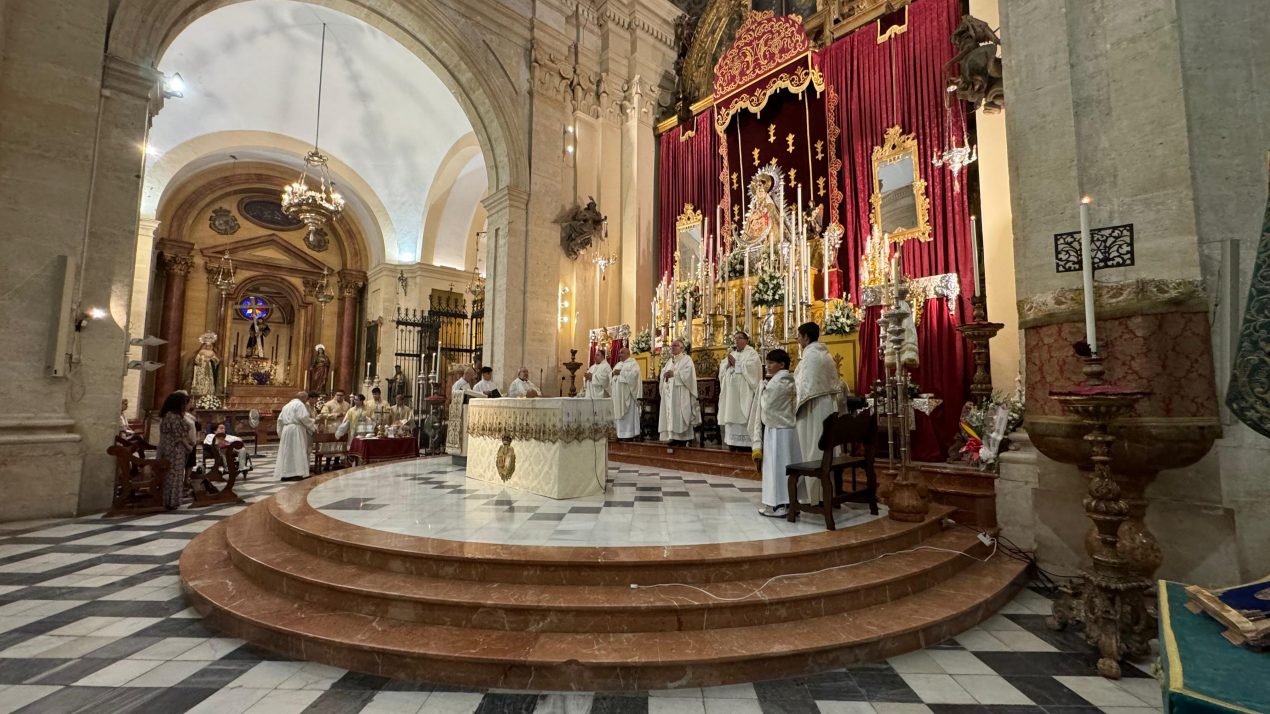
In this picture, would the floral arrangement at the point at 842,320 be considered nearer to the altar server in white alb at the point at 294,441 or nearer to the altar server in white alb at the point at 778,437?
the altar server in white alb at the point at 778,437

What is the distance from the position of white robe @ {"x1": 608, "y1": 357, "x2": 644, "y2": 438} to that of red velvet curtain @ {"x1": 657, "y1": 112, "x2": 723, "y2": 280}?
395 cm

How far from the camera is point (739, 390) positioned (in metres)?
7.26

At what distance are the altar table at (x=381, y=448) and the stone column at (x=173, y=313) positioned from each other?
10.7m

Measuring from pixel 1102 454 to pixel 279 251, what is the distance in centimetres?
2224

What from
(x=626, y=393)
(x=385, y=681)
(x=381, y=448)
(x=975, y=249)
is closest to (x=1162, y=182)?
(x=975, y=249)

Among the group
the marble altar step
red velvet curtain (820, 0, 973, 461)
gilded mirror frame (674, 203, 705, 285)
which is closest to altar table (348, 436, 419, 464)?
the marble altar step

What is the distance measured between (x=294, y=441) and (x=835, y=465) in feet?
27.2

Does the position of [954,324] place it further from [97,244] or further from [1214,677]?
[97,244]

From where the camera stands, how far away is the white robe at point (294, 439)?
840 cm

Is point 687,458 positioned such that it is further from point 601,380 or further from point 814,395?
point 814,395

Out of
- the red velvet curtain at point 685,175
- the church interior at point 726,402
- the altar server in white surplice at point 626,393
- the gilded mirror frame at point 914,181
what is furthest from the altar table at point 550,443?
the red velvet curtain at point 685,175

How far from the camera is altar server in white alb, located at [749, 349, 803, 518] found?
440cm

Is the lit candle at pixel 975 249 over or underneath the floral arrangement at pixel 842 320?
over

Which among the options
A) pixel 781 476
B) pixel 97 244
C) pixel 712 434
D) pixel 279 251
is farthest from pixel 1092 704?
pixel 279 251
